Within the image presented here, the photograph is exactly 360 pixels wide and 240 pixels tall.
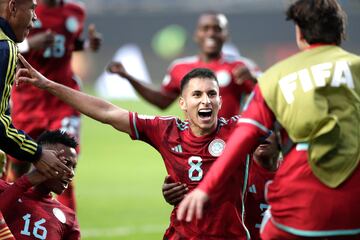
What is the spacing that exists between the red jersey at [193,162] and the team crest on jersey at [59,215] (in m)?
0.72

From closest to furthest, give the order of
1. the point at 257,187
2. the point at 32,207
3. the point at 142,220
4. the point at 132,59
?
the point at 32,207, the point at 257,187, the point at 142,220, the point at 132,59

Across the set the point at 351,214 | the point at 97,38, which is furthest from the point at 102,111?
the point at 97,38

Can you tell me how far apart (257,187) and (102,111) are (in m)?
1.46

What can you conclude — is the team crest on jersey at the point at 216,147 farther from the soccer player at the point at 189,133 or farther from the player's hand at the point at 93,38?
the player's hand at the point at 93,38

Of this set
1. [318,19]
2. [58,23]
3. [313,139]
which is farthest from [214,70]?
[313,139]

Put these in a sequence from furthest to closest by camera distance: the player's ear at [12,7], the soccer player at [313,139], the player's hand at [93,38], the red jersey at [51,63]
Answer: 1. the red jersey at [51,63]
2. the player's hand at [93,38]
3. the player's ear at [12,7]
4. the soccer player at [313,139]

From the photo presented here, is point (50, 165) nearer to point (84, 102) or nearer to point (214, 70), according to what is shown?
point (84, 102)

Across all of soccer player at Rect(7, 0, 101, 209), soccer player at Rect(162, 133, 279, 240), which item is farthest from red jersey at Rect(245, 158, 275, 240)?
soccer player at Rect(7, 0, 101, 209)

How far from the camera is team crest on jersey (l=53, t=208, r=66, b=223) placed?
635cm

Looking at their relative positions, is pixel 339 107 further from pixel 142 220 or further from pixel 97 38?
pixel 142 220

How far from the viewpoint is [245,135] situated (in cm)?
487

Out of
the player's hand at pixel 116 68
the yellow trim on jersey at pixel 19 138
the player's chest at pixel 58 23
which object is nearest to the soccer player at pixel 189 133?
the yellow trim on jersey at pixel 19 138

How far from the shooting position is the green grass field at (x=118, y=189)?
36.1ft

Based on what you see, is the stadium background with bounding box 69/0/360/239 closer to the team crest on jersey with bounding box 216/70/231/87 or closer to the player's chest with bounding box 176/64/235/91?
the player's chest with bounding box 176/64/235/91
